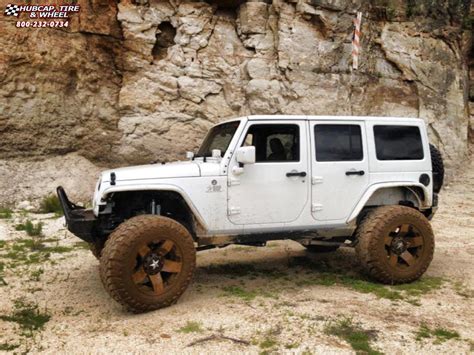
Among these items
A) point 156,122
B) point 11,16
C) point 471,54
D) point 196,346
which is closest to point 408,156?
point 196,346

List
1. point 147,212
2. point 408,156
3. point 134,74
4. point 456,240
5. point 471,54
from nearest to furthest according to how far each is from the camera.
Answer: point 147,212
point 408,156
point 456,240
point 134,74
point 471,54

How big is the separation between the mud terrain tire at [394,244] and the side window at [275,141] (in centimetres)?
121

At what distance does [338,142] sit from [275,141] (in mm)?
755

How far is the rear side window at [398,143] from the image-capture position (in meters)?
5.40

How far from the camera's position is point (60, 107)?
38.1ft

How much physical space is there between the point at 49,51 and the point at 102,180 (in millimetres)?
8485

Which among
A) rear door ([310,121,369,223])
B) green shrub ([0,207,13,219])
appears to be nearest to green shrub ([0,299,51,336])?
rear door ([310,121,369,223])

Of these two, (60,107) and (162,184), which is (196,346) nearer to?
(162,184)

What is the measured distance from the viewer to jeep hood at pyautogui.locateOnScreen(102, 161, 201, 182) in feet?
14.2

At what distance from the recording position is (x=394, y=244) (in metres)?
5.17

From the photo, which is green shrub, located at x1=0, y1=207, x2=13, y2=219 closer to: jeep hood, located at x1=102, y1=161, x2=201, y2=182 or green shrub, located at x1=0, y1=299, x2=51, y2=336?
green shrub, located at x1=0, y1=299, x2=51, y2=336

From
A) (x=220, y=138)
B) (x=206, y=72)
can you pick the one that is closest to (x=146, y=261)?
(x=220, y=138)

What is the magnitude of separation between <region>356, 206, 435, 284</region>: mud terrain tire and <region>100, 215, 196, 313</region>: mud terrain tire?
2061 millimetres

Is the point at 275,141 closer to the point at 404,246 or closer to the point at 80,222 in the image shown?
the point at 404,246
